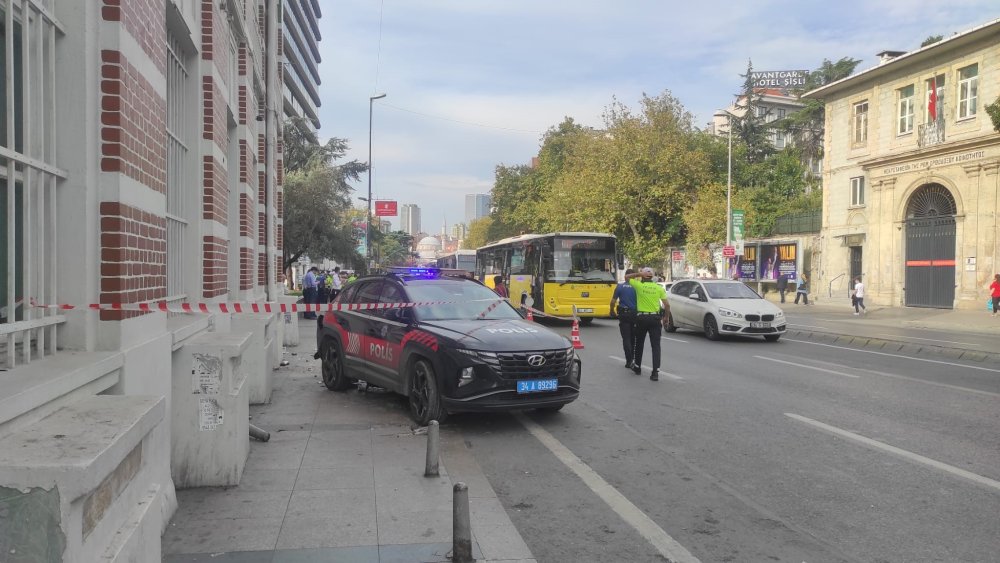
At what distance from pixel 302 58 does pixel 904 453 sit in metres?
80.4

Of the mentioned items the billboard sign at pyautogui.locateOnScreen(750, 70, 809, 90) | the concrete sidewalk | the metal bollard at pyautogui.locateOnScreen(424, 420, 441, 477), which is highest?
the billboard sign at pyautogui.locateOnScreen(750, 70, 809, 90)

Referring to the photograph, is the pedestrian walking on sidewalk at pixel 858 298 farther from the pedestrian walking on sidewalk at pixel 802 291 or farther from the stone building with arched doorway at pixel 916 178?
the pedestrian walking on sidewalk at pixel 802 291

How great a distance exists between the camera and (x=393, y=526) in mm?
4664

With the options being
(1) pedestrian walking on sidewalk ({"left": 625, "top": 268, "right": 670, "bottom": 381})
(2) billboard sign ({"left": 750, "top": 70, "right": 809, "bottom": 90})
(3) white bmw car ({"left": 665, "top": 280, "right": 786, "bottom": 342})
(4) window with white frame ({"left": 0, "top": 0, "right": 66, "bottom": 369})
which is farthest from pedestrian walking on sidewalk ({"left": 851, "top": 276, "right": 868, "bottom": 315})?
(2) billboard sign ({"left": 750, "top": 70, "right": 809, "bottom": 90})

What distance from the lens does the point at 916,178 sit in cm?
2941

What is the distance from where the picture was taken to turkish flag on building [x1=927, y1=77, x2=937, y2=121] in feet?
94.4

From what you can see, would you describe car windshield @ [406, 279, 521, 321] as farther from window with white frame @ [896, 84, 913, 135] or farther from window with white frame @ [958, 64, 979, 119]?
window with white frame @ [896, 84, 913, 135]

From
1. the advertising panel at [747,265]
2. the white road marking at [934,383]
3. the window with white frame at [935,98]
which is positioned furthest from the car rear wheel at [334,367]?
the advertising panel at [747,265]

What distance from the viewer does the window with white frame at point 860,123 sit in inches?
1297

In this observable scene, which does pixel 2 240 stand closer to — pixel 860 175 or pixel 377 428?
pixel 377 428

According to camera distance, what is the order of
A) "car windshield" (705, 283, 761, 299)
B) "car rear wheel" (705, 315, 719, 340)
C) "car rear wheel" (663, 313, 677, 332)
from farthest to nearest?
"car rear wheel" (663, 313, 677, 332) → "car windshield" (705, 283, 761, 299) → "car rear wheel" (705, 315, 719, 340)

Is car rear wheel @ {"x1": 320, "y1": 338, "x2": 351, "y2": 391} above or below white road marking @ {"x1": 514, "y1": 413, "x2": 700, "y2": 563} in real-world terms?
above

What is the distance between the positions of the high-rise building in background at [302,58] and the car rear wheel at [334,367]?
56309mm

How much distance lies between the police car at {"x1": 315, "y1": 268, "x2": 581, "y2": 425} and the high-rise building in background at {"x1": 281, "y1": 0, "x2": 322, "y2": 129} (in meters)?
57.1
